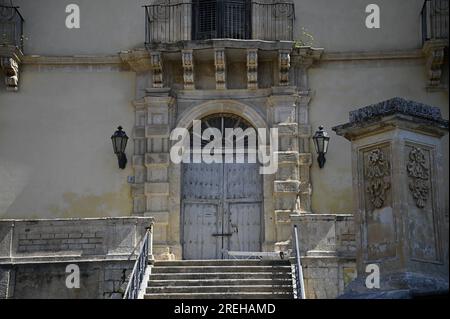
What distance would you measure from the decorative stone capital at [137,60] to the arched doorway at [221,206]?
1608 millimetres

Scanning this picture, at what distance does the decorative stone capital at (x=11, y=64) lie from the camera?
1972cm

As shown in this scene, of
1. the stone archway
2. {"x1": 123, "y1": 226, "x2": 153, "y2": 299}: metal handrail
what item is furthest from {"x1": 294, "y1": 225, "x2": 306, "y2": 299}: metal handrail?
{"x1": 123, "y1": 226, "x2": 153, "y2": 299}: metal handrail

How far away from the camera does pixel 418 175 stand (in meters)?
12.4

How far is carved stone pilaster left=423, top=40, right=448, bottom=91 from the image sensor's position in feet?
63.5

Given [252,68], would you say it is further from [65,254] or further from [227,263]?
[65,254]

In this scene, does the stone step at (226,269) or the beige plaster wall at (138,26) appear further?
the beige plaster wall at (138,26)

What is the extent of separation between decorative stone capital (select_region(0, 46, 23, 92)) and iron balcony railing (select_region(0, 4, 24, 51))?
1.04ft

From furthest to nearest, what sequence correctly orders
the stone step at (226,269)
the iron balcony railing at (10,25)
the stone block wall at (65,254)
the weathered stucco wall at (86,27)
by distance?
the weathered stucco wall at (86,27) → the iron balcony railing at (10,25) → the stone block wall at (65,254) → the stone step at (226,269)

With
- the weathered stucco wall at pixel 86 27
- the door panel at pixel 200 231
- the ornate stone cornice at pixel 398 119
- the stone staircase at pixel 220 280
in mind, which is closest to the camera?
the ornate stone cornice at pixel 398 119

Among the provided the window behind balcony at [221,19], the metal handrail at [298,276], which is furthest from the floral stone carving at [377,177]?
the window behind balcony at [221,19]

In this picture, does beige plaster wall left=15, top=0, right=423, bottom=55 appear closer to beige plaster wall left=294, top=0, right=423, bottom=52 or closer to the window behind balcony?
beige plaster wall left=294, top=0, right=423, bottom=52

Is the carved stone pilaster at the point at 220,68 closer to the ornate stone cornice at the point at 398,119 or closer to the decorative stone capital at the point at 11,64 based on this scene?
the decorative stone capital at the point at 11,64
